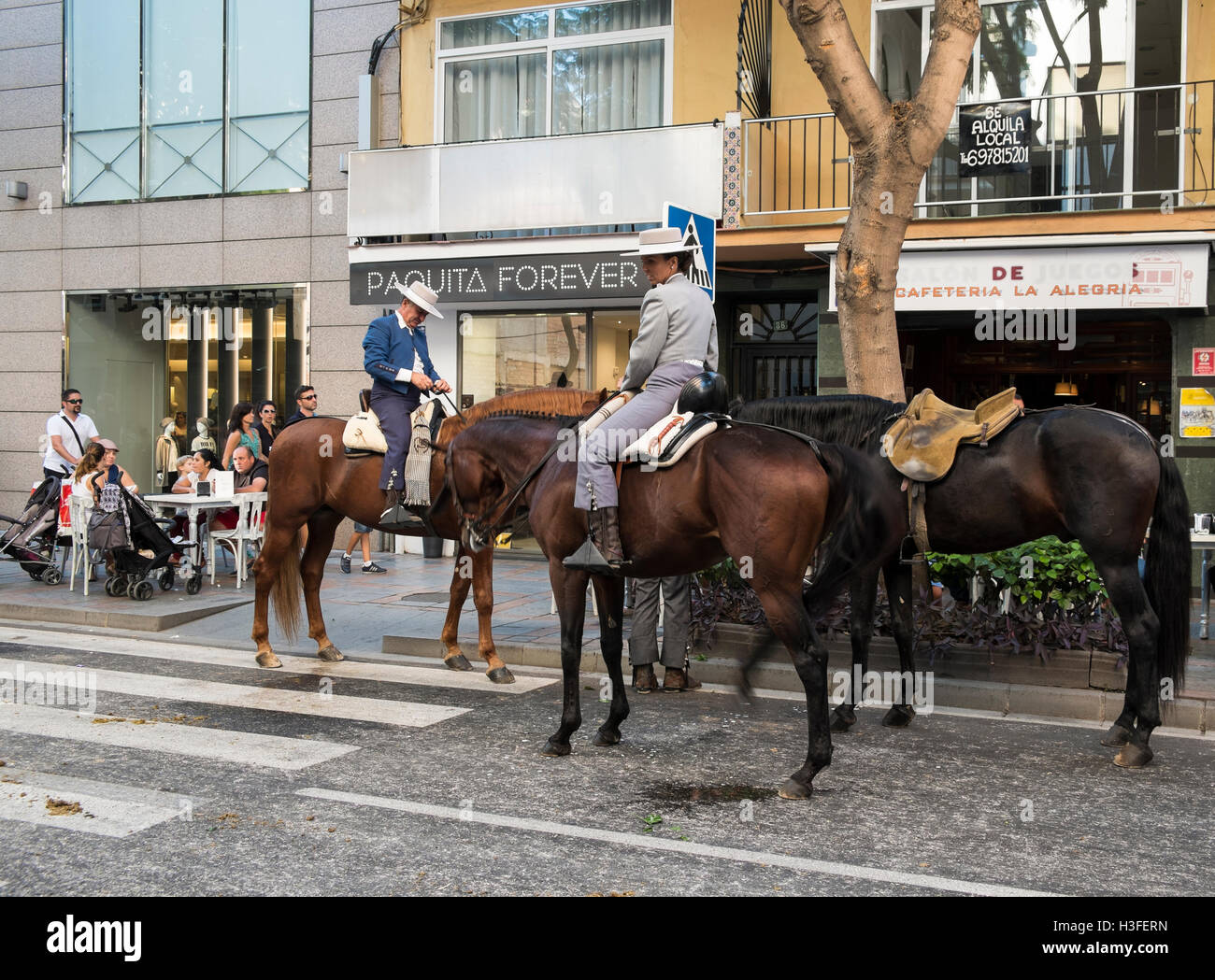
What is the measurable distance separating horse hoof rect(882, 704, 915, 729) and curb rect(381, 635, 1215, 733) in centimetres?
52

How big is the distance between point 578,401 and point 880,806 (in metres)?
2.98

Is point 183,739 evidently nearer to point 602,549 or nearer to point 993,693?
point 602,549

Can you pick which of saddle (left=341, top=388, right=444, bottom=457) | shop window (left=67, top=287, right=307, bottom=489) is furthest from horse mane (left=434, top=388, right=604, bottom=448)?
shop window (left=67, top=287, right=307, bottom=489)

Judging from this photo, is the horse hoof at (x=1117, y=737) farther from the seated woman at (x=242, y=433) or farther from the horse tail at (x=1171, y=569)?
the seated woman at (x=242, y=433)

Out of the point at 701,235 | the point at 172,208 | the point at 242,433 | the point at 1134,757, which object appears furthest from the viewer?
the point at 172,208

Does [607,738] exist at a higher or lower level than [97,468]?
lower

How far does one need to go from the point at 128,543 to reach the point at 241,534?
127 centimetres

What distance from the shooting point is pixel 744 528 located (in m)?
5.82

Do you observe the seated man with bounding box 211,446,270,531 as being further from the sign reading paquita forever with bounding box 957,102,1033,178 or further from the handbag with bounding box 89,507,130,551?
the sign reading paquita forever with bounding box 957,102,1033,178

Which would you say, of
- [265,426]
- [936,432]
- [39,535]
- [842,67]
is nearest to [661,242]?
[936,432]

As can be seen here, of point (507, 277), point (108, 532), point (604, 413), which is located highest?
point (507, 277)

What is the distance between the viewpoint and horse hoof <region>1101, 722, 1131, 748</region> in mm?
6562

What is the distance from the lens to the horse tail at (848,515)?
5902 mm
